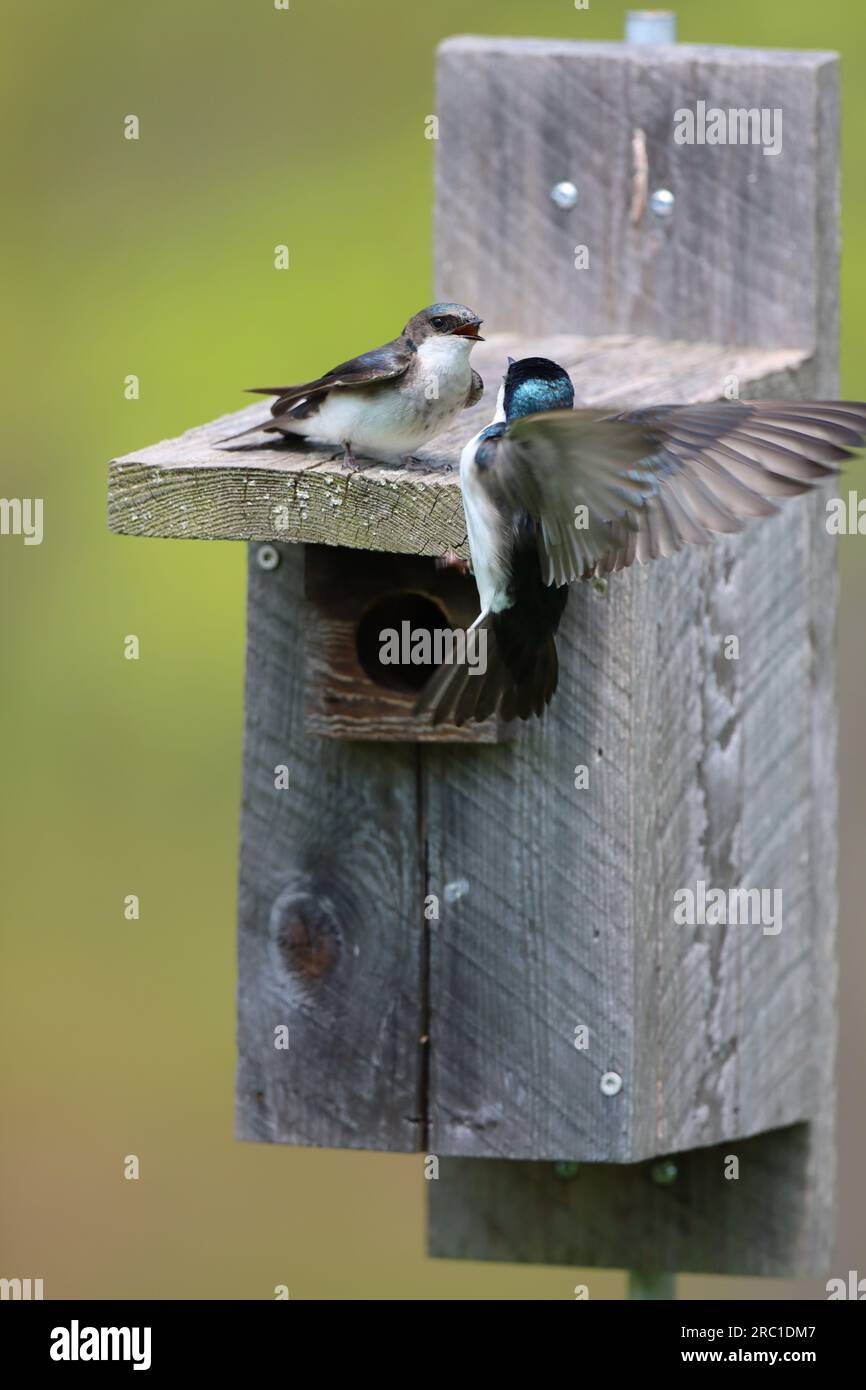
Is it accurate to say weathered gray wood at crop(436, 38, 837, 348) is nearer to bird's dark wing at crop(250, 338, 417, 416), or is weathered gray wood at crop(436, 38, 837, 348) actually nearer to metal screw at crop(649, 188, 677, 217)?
metal screw at crop(649, 188, 677, 217)

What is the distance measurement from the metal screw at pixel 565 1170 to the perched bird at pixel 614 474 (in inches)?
56.0

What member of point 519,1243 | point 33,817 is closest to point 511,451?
point 519,1243

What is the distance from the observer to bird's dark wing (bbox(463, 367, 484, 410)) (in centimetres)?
401

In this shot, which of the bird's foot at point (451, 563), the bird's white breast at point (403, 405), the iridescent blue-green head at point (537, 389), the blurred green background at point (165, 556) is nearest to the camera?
the iridescent blue-green head at point (537, 389)

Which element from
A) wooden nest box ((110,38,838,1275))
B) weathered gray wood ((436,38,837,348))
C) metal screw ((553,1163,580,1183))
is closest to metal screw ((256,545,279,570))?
wooden nest box ((110,38,838,1275))

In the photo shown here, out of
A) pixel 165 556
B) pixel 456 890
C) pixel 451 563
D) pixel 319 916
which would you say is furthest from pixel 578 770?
pixel 165 556

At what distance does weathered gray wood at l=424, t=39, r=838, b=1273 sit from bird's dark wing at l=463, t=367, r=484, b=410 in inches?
13.4

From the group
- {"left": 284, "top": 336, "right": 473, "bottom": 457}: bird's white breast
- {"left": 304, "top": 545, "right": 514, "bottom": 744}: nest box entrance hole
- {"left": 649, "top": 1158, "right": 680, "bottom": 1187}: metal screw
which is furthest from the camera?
{"left": 649, "top": 1158, "right": 680, "bottom": 1187}: metal screw

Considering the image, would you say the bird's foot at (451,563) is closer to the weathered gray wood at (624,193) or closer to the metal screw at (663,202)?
the weathered gray wood at (624,193)

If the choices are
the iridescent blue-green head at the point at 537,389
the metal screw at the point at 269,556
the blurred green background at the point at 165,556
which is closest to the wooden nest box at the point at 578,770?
the metal screw at the point at 269,556

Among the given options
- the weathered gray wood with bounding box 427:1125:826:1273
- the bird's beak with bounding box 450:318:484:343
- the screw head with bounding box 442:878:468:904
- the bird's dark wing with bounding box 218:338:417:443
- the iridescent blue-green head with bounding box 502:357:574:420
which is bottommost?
the weathered gray wood with bounding box 427:1125:826:1273

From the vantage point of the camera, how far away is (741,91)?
4688mm

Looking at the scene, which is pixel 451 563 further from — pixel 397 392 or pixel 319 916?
Result: pixel 319 916

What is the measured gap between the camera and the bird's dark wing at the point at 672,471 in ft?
11.7
